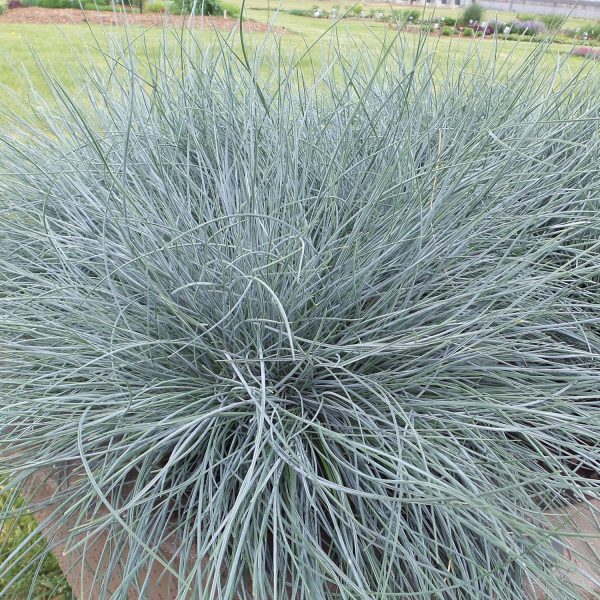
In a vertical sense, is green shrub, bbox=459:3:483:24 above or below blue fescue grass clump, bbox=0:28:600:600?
above

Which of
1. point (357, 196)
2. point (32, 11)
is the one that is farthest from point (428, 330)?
point (32, 11)

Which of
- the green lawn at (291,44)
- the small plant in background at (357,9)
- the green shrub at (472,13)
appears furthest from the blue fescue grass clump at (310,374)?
the green shrub at (472,13)

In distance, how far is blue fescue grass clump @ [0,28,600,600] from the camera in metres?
0.94

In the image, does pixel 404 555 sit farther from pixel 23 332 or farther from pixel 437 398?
pixel 23 332

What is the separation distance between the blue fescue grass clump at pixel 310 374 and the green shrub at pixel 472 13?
2.09ft

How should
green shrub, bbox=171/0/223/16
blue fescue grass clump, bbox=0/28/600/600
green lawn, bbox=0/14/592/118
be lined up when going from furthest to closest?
green lawn, bbox=0/14/592/118 < green shrub, bbox=171/0/223/16 < blue fescue grass clump, bbox=0/28/600/600

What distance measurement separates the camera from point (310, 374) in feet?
3.66

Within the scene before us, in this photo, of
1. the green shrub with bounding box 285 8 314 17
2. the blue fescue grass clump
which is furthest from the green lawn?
the blue fescue grass clump

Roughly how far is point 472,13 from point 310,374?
136cm

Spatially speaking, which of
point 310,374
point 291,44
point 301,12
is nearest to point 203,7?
point 291,44

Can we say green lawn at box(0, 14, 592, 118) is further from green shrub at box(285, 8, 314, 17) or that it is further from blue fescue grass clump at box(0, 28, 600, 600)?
blue fescue grass clump at box(0, 28, 600, 600)

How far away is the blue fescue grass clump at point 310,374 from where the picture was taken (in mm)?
943

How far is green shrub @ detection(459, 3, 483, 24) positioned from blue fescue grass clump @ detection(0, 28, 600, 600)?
636mm

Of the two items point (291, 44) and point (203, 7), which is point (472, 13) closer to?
point (291, 44)
